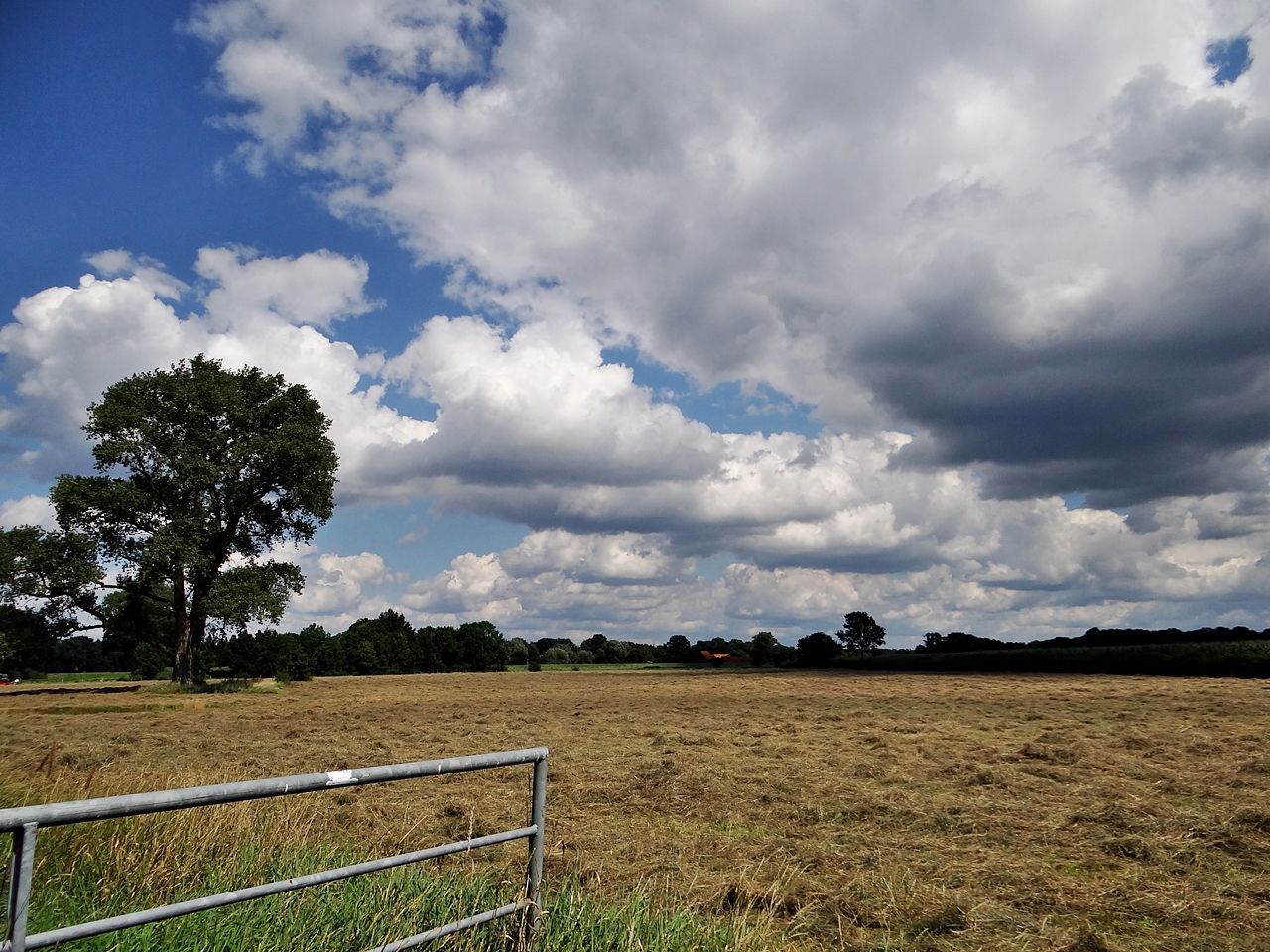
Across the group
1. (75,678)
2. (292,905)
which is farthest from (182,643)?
(75,678)

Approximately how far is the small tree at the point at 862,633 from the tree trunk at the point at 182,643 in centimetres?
7549

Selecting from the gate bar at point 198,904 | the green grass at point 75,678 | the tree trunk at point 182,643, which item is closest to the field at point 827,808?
the gate bar at point 198,904

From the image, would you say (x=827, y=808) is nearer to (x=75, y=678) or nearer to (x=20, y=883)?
(x=20, y=883)

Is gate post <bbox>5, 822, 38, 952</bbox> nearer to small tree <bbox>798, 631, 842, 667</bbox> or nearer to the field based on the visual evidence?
the field

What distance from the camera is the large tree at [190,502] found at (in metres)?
29.0

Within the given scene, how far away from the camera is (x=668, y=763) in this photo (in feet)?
Result: 40.5

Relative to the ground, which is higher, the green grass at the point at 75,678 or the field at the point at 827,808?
the field at the point at 827,808

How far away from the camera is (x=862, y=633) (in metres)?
95.4

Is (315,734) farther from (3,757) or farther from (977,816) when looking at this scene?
(977,816)

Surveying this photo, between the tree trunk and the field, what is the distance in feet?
31.2

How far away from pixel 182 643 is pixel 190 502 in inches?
211

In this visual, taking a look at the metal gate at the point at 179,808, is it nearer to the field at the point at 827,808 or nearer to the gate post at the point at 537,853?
the gate post at the point at 537,853

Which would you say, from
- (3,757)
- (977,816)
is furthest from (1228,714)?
(3,757)

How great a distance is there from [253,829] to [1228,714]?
69.7 ft
